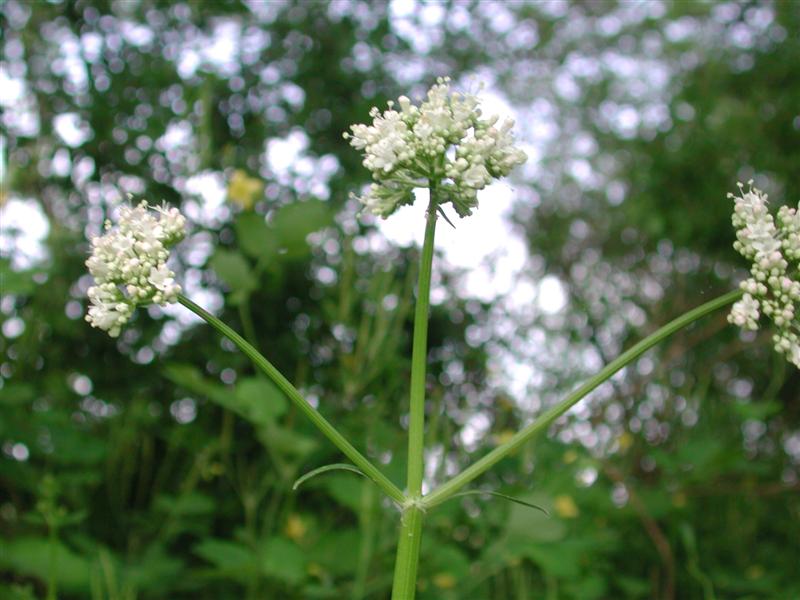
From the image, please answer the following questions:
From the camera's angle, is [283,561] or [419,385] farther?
[283,561]

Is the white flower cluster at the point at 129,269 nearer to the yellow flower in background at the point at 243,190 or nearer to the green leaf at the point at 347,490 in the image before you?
the green leaf at the point at 347,490

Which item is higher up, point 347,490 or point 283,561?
point 347,490

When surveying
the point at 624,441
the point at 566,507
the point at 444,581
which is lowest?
A: the point at 444,581

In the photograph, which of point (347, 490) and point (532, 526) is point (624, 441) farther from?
point (347, 490)

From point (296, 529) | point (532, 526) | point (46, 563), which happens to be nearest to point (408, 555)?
point (532, 526)

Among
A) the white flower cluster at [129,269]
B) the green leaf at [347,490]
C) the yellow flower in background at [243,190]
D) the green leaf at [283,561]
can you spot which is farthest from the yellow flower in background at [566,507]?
the white flower cluster at [129,269]

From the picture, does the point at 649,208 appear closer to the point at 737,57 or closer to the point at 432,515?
the point at 737,57

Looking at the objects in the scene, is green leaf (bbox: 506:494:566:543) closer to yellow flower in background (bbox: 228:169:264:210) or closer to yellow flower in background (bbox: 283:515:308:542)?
yellow flower in background (bbox: 283:515:308:542)
